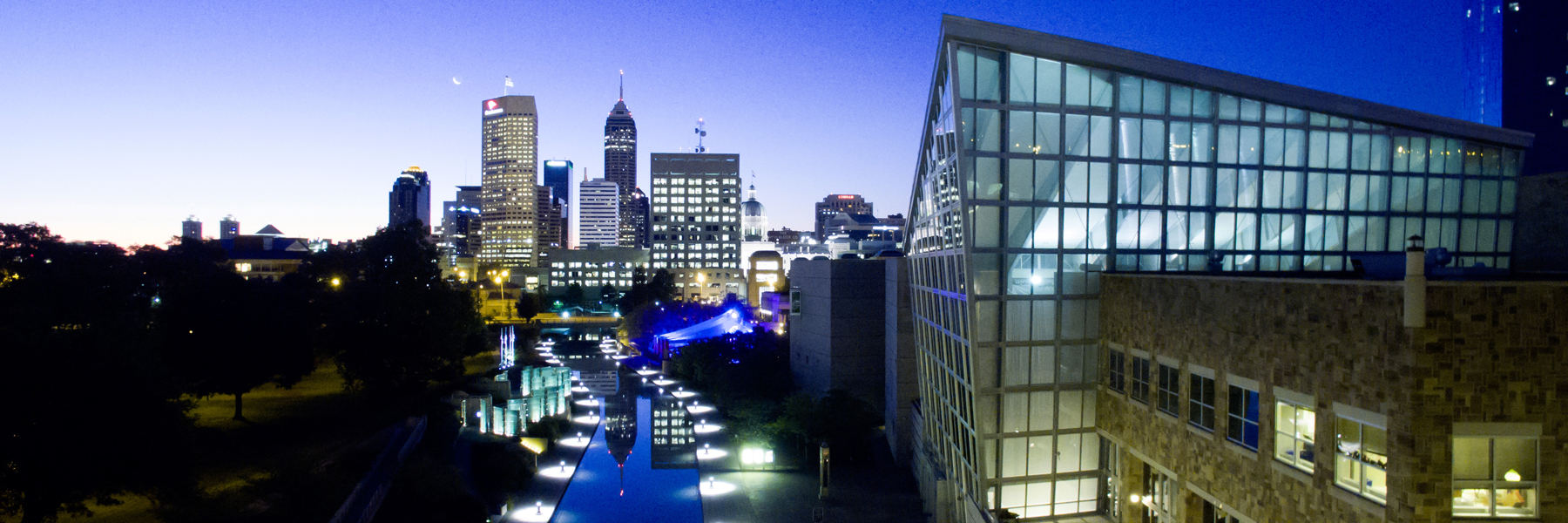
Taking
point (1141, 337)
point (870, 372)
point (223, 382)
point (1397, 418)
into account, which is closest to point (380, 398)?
point (223, 382)

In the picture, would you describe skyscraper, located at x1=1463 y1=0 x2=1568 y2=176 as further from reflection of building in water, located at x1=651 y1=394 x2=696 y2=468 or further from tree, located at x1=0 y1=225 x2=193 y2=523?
tree, located at x1=0 y1=225 x2=193 y2=523

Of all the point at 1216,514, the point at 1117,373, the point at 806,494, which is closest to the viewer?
the point at 1216,514

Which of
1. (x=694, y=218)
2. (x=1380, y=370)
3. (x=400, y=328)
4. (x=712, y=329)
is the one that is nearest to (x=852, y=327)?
(x=712, y=329)

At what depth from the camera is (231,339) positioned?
36.6 meters

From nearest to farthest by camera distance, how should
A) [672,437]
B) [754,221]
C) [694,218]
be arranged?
[672,437] → [694,218] → [754,221]

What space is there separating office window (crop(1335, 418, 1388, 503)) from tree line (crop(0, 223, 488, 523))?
88.9 feet

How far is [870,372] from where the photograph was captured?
3656 centimetres

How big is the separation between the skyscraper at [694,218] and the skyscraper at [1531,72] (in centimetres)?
12158

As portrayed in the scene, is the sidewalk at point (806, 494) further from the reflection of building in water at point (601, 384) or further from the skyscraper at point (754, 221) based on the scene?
the skyscraper at point (754, 221)

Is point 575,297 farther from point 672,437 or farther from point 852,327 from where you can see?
point 852,327

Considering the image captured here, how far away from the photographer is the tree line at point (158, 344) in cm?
2031

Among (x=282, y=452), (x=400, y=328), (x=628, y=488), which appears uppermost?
(x=400, y=328)

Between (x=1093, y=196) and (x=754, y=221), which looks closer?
(x=1093, y=196)

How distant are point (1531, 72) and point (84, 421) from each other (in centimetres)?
7392
